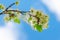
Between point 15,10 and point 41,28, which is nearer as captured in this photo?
point 41,28

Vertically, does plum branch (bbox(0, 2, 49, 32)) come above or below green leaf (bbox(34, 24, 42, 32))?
above

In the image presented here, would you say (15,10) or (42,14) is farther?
(15,10)

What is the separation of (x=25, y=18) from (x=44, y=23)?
0.31 metres

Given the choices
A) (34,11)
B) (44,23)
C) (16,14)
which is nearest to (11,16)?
(16,14)

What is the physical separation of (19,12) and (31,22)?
25 cm

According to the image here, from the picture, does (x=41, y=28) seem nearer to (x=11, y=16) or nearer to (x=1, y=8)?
(x=11, y=16)

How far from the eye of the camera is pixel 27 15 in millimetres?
2363

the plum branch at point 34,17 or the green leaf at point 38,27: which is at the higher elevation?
the plum branch at point 34,17

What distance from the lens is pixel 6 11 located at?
236cm

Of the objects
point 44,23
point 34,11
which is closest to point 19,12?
point 34,11

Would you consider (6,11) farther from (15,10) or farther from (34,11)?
(34,11)

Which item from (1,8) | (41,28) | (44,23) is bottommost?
(41,28)

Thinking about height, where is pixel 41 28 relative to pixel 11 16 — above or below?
below

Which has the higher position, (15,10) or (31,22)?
(15,10)
